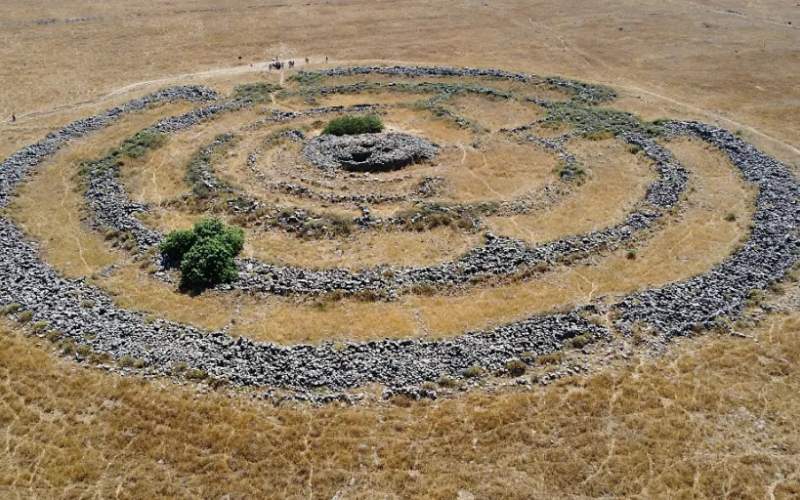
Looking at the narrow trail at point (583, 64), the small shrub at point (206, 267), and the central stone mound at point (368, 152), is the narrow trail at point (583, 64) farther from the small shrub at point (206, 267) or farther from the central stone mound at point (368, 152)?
the small shrub at point (206, 267)

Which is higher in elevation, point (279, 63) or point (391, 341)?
point (279, 63)

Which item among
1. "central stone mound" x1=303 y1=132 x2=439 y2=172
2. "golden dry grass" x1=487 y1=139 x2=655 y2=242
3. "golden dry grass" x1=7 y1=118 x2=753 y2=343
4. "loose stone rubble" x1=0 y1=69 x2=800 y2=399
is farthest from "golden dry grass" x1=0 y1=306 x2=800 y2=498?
"central stone mound" x1=303 y1=132 x2=439 y2=172

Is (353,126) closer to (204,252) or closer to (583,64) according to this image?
(204,252)

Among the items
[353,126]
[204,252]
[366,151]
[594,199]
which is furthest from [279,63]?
[204,252]

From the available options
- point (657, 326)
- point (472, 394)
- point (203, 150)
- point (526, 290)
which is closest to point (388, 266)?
point (526, 290)

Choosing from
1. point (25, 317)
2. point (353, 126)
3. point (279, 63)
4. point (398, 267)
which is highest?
point (279, 63)

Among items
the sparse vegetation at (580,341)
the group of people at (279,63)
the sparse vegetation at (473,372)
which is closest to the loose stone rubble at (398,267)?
the sparse vegetation at (580,341)

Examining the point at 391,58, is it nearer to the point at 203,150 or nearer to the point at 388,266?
the point at 203,150
